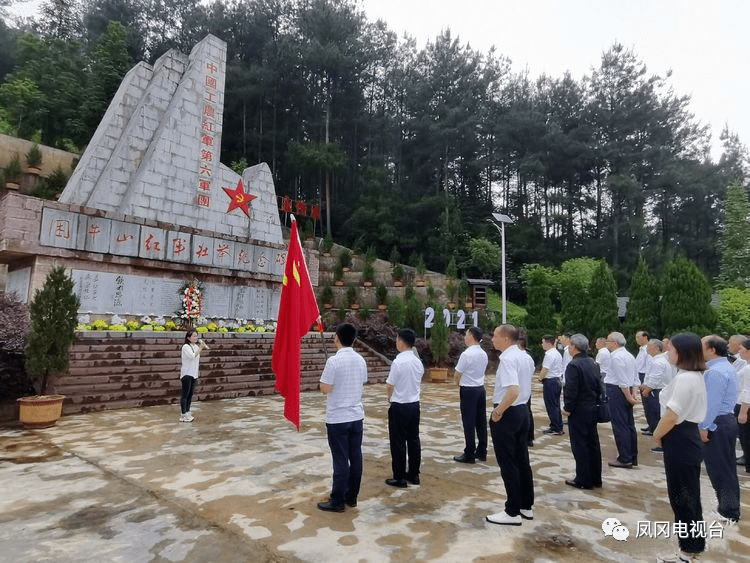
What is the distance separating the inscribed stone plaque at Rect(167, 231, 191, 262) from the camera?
516 inches

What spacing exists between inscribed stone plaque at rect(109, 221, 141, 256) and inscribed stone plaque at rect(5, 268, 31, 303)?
1.91 metres

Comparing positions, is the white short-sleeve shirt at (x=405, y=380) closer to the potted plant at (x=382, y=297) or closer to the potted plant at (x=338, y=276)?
the potted plant at (x=382, y=297)

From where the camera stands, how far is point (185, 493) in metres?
3.91

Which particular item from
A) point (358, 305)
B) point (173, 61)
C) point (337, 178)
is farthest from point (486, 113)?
point (173, 61)

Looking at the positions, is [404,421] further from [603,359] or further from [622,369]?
[603,359]

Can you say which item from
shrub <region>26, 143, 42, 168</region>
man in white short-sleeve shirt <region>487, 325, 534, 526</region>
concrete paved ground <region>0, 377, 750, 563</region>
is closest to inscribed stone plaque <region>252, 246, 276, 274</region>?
concrete paved ground <region>0, 377, 750, 563</region>

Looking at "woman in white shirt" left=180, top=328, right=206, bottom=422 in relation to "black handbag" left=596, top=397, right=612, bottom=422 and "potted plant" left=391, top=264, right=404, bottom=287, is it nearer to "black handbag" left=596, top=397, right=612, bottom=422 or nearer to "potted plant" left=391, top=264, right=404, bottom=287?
"black handbag" left=596, top=397, right=612, bottom=422

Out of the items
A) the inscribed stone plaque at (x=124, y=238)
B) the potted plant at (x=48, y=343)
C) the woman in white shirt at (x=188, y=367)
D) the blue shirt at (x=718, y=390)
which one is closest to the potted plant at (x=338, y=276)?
the inscribed stone plaque at (x=124, y=238)

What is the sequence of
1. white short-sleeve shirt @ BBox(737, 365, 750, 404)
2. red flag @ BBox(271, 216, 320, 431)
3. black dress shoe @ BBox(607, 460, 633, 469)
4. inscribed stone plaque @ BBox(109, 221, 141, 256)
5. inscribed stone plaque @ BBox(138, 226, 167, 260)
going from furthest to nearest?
inscribed stone plaque @ BBox(138, 226, 167, 260), inscribed stone plaque @ BBox(109, 221, 141, 256), black dress shoe @ BBox(607, 460, 633, 469), white short-sleeve shirt @ BBox(737, 365, 750, 404), red flag @ BBox(271, 216, 320, 431)

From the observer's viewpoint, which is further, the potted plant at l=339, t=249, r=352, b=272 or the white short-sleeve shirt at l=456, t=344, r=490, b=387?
the potted plant at l=339, t=249, r=352, b=272

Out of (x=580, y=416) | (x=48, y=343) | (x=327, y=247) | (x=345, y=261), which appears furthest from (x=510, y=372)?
(x=327, y=247)

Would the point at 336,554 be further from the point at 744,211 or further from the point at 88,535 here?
the point at 744,211

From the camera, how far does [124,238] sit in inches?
479

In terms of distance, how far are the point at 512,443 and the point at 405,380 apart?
1190mm
